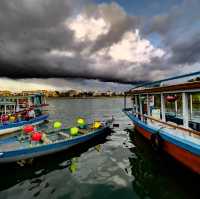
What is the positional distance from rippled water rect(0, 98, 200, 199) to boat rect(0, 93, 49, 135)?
36.5ft

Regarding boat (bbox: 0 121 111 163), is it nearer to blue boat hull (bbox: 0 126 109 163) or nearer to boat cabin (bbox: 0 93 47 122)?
blue boat hull (bbox: 0 126 109 163)

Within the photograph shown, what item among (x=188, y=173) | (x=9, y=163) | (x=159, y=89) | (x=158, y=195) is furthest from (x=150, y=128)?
(x=9, y=163)

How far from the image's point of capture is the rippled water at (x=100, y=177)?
757 centimetres

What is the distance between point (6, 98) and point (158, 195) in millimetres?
23043

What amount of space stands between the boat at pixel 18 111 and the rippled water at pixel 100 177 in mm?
11134

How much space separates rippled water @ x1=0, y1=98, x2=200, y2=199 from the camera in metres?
7.57

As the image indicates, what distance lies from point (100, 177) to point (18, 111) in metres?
19.3

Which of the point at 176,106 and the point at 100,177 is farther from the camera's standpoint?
the point at 176,106

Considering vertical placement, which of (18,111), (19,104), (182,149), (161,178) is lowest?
(161,178)

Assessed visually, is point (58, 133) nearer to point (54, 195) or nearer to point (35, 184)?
point (35, 184)

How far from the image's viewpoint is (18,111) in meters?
24.9

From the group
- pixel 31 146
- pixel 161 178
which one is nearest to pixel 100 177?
pixel 161 178

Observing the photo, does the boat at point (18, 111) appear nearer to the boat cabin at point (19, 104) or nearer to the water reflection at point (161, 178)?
the boat cabin at point (19, 104)

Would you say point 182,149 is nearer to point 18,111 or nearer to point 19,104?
point 18,111
